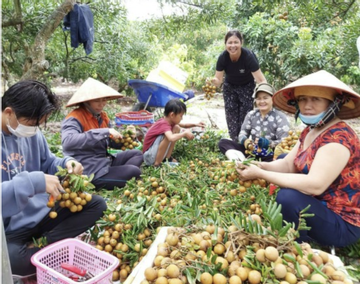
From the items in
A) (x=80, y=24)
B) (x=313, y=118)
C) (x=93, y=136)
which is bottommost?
(x=93, y=136)

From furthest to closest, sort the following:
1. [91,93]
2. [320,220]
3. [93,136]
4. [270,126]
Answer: [270,126] < [91,93] < [93,136] < [320,220]

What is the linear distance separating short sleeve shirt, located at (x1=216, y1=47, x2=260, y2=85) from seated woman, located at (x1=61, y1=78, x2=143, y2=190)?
1.79 meters

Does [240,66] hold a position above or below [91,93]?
above

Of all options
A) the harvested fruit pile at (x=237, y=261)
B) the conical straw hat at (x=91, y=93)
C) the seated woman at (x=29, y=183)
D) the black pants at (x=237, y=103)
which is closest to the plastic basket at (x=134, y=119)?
the black pants at (x=237, y=103)

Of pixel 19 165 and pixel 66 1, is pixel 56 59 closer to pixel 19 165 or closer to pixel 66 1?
pixel 66 1

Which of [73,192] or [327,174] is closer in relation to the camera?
[327,174]

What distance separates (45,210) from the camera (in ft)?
6.66

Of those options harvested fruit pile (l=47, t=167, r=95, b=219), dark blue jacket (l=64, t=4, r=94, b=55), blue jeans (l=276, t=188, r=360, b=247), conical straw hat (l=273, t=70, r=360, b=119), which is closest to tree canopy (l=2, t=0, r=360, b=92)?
dark blue jacket (l=64, t=4, r=94, b=55)

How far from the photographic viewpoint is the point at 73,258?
189 cm

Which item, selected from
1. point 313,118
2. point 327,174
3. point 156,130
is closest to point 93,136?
point 156,130

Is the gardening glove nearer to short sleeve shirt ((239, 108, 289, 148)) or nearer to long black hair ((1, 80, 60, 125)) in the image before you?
short sleeve shirt ((239, 108, 289, 148))

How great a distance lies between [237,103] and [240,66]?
57cm

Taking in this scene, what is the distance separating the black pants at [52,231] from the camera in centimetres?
187

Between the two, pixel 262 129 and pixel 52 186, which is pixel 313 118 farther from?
pixel 262 129
